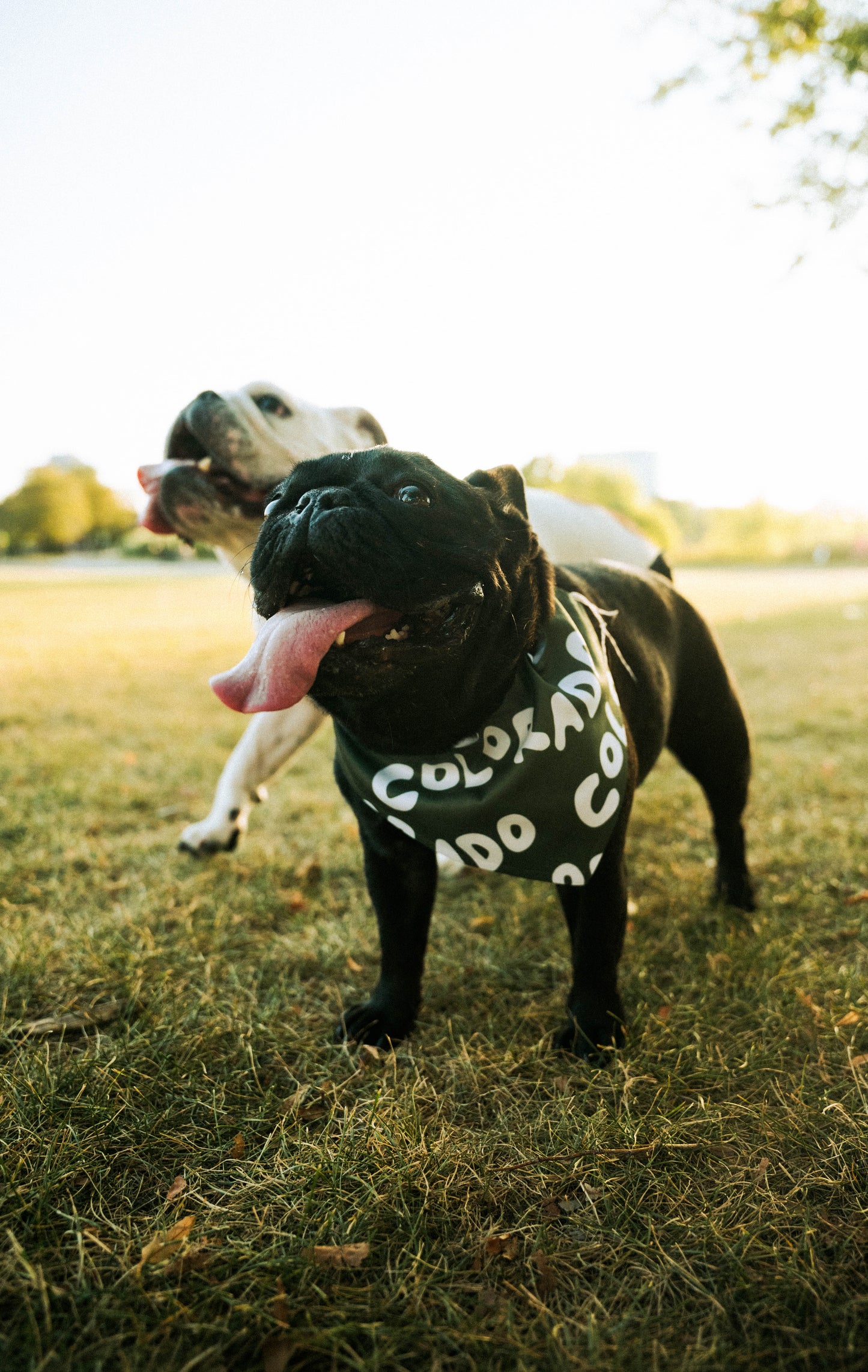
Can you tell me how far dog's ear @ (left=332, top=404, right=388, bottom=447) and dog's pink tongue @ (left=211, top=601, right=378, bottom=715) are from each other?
197 cm

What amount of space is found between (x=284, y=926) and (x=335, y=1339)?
68.0 inches

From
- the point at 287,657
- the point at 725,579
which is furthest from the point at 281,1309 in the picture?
the point at 725,579

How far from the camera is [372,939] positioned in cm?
287

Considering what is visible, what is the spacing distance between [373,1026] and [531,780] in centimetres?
86

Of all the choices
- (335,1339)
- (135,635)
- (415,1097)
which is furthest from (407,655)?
(135,635)

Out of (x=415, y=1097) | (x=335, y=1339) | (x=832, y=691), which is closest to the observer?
(x=335, y=1339)

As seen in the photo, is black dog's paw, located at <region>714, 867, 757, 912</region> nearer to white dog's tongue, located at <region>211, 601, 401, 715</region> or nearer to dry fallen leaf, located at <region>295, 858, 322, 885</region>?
dry fallen leaf, located at <region>295, 858, 322, 885</region>

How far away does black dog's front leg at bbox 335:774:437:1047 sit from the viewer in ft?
7.34

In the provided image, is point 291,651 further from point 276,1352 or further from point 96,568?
point 96,568

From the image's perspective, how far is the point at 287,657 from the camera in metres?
1.69

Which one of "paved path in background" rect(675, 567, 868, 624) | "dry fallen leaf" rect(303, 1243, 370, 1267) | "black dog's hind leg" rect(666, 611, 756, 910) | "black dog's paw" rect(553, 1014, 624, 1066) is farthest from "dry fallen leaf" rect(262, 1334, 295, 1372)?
"paved path in background" rect(675, 567, 868, 624)

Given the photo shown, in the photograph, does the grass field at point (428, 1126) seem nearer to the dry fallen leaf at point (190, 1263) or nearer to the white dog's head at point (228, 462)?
the dry fallen leaf at point (190, 1263)

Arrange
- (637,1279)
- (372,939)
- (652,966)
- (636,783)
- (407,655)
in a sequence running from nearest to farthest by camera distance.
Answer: (637,1279), (407,655), (636,783), (652,966), (372,939)

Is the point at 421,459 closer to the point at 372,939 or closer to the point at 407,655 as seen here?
the point at 407,655
